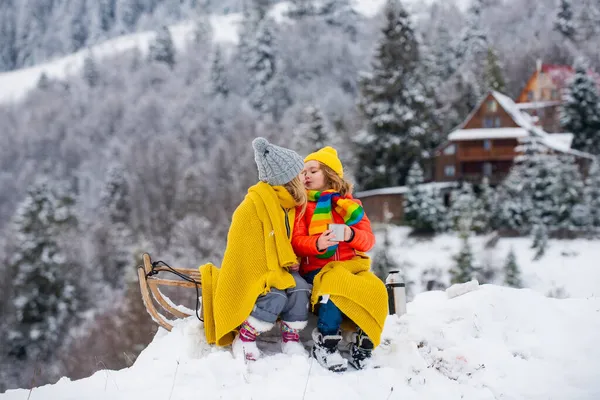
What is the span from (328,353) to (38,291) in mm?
30405

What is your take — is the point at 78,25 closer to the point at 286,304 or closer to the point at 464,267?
the point at 464,267

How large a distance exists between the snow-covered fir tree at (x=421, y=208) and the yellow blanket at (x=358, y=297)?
23.8 metres

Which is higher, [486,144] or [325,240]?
[325,240]

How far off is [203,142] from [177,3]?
5601cm

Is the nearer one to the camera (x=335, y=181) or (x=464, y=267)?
(x=335, y=181)

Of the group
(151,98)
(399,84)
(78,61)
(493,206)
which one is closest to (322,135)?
(399,84)

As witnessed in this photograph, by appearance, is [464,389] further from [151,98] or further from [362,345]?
[151,98]

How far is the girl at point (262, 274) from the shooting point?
398 cm

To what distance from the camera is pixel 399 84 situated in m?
32.7

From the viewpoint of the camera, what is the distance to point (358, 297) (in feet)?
13.1

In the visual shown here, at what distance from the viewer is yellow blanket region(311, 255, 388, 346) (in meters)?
3.99

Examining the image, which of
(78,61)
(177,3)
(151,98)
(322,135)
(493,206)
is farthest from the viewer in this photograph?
(177,3)

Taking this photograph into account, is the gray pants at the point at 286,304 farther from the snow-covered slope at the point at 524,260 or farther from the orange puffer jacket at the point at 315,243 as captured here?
the snow-covered slope at the point at 524,260

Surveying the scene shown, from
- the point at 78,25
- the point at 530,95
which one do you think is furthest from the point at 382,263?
the point at 78,25
